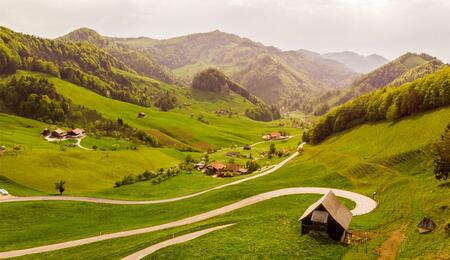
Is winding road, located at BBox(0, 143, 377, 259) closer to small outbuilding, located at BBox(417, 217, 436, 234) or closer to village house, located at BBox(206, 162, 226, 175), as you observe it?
small outbuilding, located at BBox(417, 217, 436, 234)

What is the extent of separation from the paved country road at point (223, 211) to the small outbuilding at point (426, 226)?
14.8m

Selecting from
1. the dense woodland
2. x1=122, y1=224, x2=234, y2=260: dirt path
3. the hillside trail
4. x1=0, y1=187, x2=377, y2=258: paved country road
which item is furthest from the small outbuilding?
the dense woodland

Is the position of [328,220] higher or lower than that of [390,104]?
lower

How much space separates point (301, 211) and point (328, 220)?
13.8 metres

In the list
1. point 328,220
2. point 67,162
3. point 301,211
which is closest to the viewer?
point 328,220

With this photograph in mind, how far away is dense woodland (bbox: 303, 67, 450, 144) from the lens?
101 meters

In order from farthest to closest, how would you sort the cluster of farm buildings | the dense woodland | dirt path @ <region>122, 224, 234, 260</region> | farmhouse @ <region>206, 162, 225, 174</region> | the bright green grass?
1. the cluster of farm buildings
2. farmhouse @ <region>206, 162, 225, 174</region>
3. the bright green grass
4. the dense woodland
5. dirt path @ <region>122, 224, 234, 260</region>

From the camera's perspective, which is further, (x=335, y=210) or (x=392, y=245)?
(x=335, y=210)

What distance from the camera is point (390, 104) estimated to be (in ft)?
381

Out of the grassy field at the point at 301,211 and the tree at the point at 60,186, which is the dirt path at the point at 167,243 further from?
the tree at the point at 60,186

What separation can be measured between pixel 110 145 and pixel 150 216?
111m

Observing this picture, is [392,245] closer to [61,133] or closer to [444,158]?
[444,158]

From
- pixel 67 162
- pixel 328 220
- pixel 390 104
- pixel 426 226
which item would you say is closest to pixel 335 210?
pixel 328 220

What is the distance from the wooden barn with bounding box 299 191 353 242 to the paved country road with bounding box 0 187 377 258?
42.8 ft
